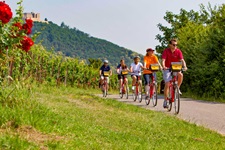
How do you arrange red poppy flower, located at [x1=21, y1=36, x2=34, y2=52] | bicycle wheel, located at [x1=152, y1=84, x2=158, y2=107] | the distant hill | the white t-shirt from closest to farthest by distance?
red poppy flower, located at [x1=21, y1=36, x2=34, y2=52] → bicycle wheel, located at [x1=152, y1=84, x2=158, y2=107] → the white t-shirt → the distant hill

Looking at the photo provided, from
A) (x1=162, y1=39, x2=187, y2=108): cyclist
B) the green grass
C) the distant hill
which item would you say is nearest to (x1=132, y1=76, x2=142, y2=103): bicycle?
(x1=162, y1=39, x2=187, y2=108): cyclist

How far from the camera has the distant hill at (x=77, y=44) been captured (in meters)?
176

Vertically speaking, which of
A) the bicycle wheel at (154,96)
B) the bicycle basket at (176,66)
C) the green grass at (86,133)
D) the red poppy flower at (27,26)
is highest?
the red poppy flower at (27,26)

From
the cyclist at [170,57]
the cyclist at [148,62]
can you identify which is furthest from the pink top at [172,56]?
the cyclist at [148,62]

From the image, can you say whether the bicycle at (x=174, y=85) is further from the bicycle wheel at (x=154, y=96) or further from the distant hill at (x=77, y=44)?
the distant hill at (x=77, y=44)

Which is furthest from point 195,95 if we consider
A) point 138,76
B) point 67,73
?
point 67,73

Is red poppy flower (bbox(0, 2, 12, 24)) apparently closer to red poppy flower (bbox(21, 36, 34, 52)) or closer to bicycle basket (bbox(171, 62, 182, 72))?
red poppy flower (bbox(21, 36, 34, 52))

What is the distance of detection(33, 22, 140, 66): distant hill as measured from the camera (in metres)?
176

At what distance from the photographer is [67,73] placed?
37938mm

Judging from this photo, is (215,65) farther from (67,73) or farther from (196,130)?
(67,73)

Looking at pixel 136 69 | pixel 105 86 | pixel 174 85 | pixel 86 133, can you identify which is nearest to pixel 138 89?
pixel 136 69

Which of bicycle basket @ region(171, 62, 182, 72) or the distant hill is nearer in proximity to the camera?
bicycle basket @ region(171, 62, 182, 72)

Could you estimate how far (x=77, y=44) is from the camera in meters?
184

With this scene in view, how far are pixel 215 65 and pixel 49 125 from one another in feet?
56.6
